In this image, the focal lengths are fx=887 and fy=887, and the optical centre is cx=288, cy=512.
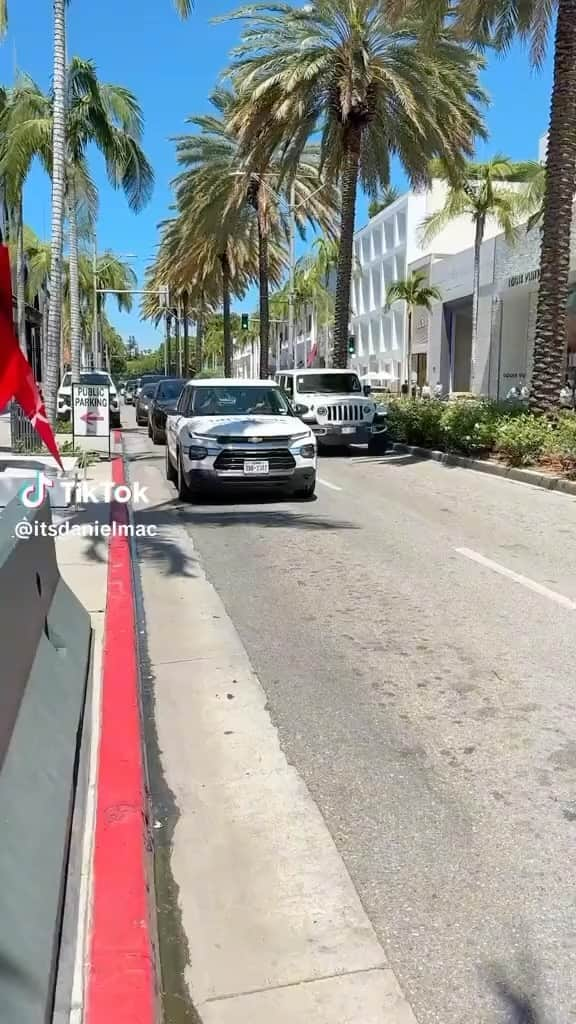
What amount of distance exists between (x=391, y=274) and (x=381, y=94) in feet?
140

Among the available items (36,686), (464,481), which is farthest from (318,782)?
(464,481)

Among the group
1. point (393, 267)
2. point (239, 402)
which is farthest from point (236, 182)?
point (393, 267)

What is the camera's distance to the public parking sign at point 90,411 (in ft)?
49.6

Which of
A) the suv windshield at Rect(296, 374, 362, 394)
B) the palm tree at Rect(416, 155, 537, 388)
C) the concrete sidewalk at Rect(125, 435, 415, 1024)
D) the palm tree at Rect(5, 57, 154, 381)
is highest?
the palm tree at Rect(416, 155, 537, 388)

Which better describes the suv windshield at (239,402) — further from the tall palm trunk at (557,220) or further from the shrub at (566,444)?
the tall palm trunk at (557,220)

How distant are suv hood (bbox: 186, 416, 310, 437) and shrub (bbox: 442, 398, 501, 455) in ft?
18.6

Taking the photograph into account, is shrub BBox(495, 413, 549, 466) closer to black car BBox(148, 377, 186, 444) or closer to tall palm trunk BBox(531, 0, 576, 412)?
tall palm trunk BBox(531, 0, 576, 412)

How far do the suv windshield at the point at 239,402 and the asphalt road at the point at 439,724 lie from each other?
101 inches

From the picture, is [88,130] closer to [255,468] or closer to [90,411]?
[90,411]

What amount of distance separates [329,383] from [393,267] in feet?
155

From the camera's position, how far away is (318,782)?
4043mm

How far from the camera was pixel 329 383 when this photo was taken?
1977cm

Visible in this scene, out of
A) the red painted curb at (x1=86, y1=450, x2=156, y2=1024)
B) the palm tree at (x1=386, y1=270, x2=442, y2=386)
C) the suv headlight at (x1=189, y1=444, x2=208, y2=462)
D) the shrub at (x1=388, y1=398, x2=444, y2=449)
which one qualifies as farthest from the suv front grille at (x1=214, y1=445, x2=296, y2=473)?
the palm tree at (x1=386, y1=270, x2=442, y2=386)

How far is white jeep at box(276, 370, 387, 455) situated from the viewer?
18.5m
